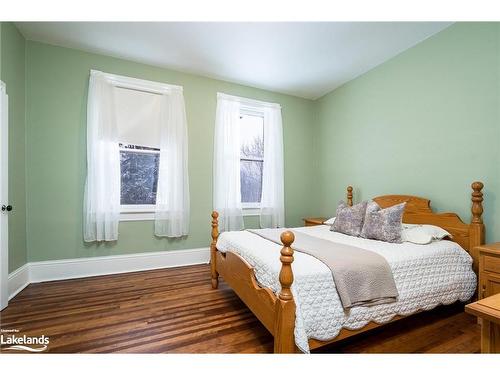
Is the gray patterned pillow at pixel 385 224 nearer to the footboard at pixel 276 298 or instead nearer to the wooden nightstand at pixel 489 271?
the wooden nightstand at pixel 489 271

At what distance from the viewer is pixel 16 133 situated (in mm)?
2346

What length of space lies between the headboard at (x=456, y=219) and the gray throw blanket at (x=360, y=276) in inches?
42.6

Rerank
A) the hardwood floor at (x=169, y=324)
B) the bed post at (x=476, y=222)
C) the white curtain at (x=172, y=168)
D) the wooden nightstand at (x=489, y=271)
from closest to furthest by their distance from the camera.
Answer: the hardwood floor at (x=169, y=324) < the wooden nightstand at (x=489, y=271) < the bed post at (x=476, y=222) < the white curtain at (x=172, y=168)

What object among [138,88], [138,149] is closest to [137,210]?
[138,149]

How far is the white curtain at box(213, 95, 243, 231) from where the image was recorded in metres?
3.37

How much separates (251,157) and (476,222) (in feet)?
8.95

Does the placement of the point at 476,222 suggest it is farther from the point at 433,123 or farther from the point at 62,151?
the point at 62,151

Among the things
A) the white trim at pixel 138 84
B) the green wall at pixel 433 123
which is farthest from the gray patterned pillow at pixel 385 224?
the white trim at pixel 138 84

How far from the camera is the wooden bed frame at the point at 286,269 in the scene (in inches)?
48.4

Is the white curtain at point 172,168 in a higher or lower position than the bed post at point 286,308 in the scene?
higher

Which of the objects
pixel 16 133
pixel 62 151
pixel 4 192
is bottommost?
pixel 4 192

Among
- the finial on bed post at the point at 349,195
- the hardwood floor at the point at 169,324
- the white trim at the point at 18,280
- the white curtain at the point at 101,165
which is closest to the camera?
the hardwood floor at the point at 169,324
